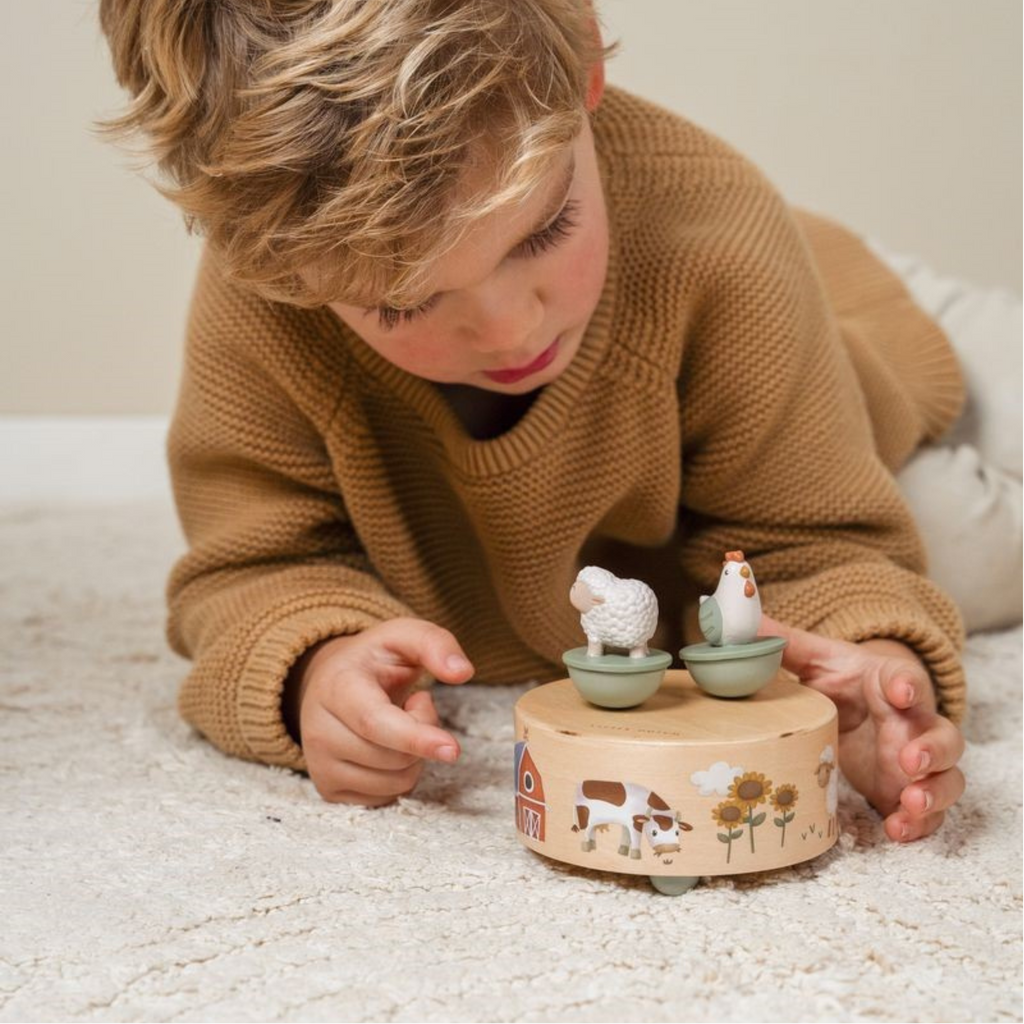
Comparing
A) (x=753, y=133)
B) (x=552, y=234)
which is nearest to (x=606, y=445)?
(x=552, y=234)

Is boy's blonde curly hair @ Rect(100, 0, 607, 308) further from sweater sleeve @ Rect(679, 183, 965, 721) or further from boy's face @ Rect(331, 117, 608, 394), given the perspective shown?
sweater sleeve @ Rect(679, 183, 965, 721)

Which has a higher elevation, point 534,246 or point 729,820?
point 534,246

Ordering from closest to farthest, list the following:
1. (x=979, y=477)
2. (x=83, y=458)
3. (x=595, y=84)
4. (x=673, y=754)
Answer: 1. (x=673, y=754)
2. (x=595, y=84)
3. (x=979, y=477)
4. (x=83, y=458)

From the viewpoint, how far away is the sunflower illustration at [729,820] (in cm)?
59

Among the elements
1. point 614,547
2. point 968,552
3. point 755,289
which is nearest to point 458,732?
point 614,547

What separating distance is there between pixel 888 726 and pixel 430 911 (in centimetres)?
26

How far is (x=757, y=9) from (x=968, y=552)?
929 mm

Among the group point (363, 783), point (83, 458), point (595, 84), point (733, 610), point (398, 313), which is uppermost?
point (595, 84)

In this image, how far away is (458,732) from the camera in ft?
2.89

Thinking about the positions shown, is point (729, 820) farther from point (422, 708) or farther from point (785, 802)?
point (422, 708)

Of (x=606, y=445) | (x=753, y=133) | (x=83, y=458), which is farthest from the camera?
(x=83, y=458)

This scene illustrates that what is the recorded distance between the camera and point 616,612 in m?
0.61

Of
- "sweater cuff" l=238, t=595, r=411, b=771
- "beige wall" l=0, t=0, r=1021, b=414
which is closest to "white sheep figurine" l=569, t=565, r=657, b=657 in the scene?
"sweater cuff" l=238, t=595, r=411, b=771

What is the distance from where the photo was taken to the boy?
639 mm
